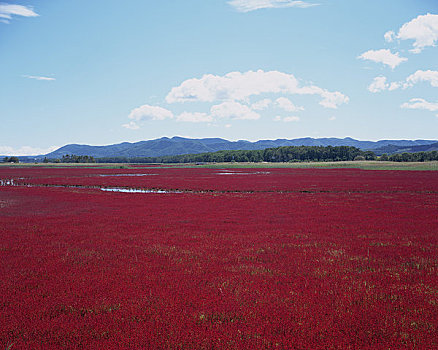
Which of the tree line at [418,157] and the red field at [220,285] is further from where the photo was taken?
the tree line at [418,157]

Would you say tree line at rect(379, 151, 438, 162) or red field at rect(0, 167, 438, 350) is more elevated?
tree line at rect(379, 151, 438, 162)

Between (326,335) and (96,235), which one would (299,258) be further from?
(96,235)

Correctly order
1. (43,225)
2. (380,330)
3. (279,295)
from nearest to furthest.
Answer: (380,330)
(279,295)
(43,225)

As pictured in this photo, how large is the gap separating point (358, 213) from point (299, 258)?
43.6 ft

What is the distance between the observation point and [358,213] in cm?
2334

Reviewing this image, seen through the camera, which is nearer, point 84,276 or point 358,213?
point 84,276

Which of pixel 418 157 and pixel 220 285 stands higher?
pixel 418 157

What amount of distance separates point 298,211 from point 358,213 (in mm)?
4232

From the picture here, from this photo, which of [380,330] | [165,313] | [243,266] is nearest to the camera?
[380,330]

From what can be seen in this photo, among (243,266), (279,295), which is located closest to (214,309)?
(279,295)

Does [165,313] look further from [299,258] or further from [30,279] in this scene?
[299,258]

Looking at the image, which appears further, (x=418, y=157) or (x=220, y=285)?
(x=418, y=157)

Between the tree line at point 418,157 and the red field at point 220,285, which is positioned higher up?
the tree line at point 418,157

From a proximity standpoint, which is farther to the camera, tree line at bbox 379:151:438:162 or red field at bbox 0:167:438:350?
tree line at bbox 379:151:438:162
